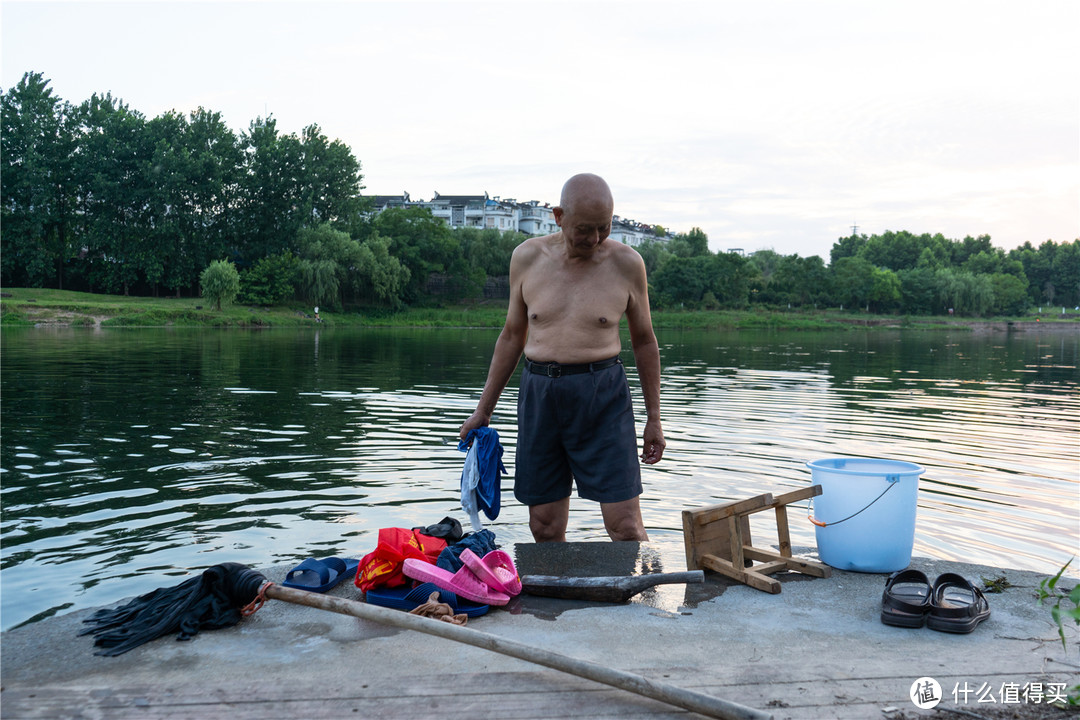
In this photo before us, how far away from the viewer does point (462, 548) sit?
14.2 ft

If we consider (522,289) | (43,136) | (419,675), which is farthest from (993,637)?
(43,136)

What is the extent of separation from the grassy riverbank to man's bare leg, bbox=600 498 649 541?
146ft

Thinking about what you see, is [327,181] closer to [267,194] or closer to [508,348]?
[267,194]

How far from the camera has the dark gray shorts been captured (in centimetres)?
462

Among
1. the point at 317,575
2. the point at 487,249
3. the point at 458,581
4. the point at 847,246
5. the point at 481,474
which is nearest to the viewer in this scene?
the point at 458,581

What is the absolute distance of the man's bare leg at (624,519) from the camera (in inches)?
192

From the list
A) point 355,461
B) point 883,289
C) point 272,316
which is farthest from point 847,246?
point 355,461

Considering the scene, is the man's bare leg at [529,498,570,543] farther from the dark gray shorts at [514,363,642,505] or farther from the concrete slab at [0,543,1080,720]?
the concrete slab at [0,543,1080,720]

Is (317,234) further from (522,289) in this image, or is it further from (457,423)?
(522,289)

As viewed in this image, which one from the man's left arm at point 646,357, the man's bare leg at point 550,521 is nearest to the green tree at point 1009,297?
the man's left arm at point 646,357

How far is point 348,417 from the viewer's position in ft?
40.6

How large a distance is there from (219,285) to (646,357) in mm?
51113

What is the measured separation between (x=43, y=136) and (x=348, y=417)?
2442 inches

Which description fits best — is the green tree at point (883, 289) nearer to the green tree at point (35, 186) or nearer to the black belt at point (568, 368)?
the green tree at point (35, 186)
